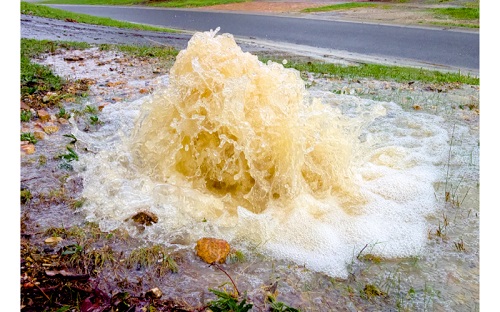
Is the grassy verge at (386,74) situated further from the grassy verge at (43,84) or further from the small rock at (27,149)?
the small rock at (27,149)

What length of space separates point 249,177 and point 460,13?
16511 millimetres

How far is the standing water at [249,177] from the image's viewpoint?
3.11 meters

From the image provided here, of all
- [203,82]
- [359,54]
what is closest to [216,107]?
[203,82]

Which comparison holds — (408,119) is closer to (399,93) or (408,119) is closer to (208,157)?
(399,93)

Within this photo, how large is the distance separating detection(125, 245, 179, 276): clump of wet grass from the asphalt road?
917 cm

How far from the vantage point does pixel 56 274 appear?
2.31 meters

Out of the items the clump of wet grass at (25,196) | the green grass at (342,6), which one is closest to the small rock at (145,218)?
the clump of wet grass at (25,196)

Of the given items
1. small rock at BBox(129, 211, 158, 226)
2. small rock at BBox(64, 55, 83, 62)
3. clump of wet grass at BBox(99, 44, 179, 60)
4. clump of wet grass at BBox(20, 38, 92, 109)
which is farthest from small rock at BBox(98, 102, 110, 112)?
clump of wet grass at BBox(99, 44, 179, 60)

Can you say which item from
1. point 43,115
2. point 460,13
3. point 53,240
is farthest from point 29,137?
point 460,13

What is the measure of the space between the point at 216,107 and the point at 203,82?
24 cm

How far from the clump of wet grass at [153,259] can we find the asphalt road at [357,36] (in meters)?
9.17

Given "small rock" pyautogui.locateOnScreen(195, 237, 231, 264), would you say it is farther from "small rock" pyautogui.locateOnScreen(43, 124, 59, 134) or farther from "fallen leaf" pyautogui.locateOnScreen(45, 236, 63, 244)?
"small rock" pyautogui.locateOnScreen(43, 124, 59, 134)

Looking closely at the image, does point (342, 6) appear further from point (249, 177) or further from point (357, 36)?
point (249, 177)

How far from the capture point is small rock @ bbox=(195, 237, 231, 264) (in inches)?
108
